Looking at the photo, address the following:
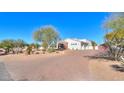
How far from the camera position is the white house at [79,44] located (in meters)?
8.20

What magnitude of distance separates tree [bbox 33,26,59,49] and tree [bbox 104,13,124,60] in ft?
4.98

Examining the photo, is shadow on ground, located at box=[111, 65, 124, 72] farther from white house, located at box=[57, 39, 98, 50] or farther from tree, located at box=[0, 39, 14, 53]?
tree, located at box=[0, 39, 14, 53]

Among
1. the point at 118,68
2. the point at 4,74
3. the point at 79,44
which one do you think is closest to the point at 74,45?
the point at 79,44

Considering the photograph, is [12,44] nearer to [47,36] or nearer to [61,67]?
[47,36]

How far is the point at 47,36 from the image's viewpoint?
8.46m

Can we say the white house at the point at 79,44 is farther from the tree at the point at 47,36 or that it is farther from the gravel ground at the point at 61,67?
the tree at the point at 47,36

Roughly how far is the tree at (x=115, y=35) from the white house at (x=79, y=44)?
0.57 meters

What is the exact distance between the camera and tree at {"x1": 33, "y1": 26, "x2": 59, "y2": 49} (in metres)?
8.16

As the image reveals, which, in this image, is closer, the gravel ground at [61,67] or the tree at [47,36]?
the gravel ground at [61,67]

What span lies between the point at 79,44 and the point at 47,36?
3.19 feet

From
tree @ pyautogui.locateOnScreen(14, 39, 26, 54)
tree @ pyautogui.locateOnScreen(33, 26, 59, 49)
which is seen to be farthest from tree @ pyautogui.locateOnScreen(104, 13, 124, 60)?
tree @ pyautogui.locateOnScreen(14, 39, 26, 54)

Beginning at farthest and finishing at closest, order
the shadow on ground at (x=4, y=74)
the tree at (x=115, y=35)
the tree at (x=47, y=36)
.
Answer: the tree at (x=115, y=35) → the tree at (x=47, y=36) → the shadow on ground at (x=4, y=74)

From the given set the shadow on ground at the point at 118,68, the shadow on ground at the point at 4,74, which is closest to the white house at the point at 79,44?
the shadow on ground at the point at 118,68

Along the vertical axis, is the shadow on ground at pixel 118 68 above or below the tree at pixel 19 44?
below
